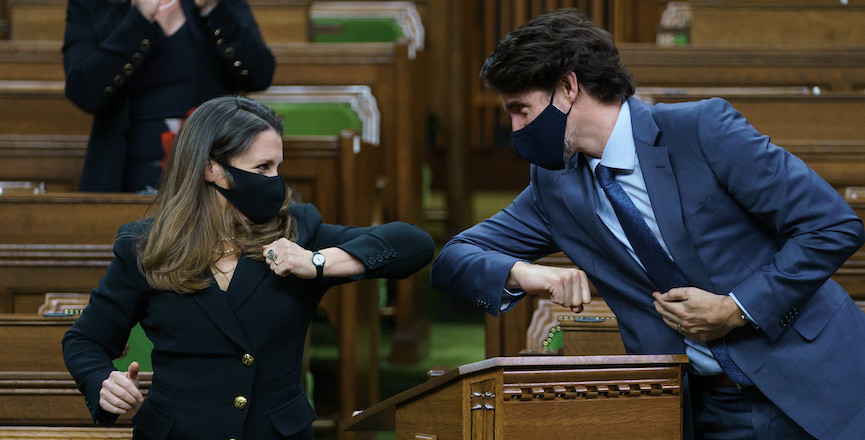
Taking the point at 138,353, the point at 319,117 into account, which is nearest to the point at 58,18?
the point at 319,117

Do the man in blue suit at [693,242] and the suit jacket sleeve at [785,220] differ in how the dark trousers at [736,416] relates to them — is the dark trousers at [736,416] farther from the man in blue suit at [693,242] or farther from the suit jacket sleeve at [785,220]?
the suit jacket sleeve at [785,220]

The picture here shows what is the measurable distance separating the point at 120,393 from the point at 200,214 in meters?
0.30

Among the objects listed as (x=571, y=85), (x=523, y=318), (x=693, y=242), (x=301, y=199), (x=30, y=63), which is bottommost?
(x=523, y=318)

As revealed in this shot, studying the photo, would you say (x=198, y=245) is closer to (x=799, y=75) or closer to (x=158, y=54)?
(x=158, y=54)

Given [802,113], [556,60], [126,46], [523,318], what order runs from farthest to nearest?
[802,113]
[126,46]
[523,318]
[556,60]

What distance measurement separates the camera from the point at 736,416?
4.90ft

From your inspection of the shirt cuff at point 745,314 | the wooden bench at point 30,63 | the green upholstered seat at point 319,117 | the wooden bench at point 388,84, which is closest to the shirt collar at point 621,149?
the shirt cuff at point 745,314

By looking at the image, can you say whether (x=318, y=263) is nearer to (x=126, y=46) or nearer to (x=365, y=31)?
(x=126, y=46)

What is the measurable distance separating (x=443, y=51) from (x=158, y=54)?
289cm

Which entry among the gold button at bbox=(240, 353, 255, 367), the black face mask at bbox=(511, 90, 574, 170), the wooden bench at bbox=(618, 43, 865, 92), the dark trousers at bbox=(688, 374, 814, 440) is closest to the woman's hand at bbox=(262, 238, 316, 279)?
the gold button at bbox=(240, 353, 255, 367)

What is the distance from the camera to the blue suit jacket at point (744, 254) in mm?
1412

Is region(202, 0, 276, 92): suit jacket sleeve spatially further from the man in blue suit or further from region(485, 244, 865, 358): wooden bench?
the man in blue suit

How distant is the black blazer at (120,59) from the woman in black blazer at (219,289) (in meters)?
1.06

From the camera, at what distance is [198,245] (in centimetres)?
158
